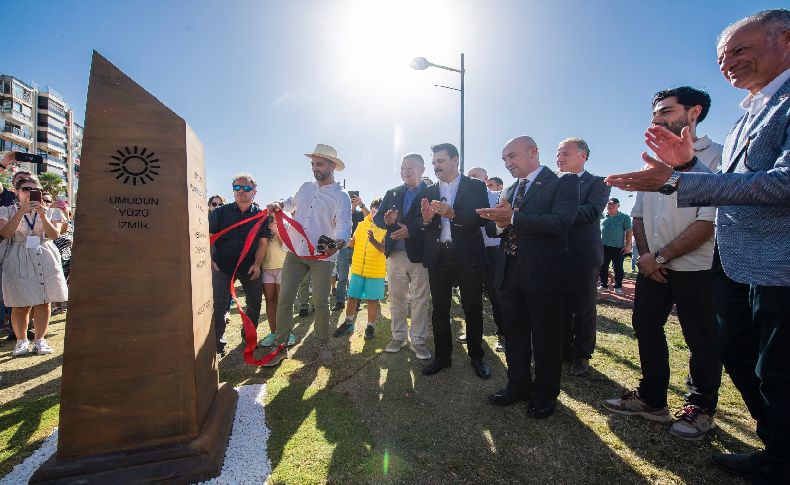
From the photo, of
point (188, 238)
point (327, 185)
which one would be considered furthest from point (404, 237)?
point (188, 238)

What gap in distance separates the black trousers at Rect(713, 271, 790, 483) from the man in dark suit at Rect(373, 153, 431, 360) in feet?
9.17

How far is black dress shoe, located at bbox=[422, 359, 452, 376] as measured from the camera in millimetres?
3910

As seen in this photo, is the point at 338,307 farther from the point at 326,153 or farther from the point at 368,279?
the point at 326,153

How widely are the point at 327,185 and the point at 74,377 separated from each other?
3.24 metres

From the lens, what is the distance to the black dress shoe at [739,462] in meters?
2.14

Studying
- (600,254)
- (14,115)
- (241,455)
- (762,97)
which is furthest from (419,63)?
(14,115)

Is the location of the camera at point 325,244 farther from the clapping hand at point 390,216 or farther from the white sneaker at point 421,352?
the white sneaker at point 421,352

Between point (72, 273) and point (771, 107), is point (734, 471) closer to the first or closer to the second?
point (771, 107)

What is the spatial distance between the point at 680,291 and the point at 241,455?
350 centimetres

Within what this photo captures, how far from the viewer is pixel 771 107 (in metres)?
1.77

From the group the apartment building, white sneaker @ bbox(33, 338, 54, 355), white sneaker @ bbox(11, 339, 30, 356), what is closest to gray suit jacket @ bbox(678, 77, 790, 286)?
white sneaker @ bbox(33, 338, 54, 355)

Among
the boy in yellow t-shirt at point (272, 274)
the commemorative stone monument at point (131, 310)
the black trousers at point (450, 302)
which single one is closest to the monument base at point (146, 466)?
the commemorative stone monument at point (131, 310)

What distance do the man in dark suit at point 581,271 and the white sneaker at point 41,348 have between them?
22.0ft

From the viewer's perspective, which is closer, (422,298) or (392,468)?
(392,468)
